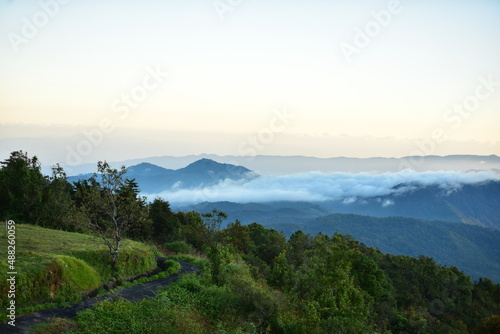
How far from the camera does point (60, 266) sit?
15.9m

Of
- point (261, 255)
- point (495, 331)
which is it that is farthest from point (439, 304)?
point (495, 331)

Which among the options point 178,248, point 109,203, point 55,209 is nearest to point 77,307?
point 109,203

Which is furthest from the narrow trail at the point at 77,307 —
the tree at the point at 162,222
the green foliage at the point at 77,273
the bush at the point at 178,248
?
the tree at the point at 162,222

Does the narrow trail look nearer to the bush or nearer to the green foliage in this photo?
the green foliage

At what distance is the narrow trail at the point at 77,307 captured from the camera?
11.6 m

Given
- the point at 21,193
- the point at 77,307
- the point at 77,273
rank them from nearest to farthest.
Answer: the point at 77,307, the point at 77,273, the point at 21,193

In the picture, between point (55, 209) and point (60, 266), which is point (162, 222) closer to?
point (55, 209)

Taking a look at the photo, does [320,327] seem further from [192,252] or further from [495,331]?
[192,252]

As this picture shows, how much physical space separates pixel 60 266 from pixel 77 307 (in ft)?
8.02

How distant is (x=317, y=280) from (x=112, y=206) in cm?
1308

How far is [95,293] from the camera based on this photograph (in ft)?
55.6

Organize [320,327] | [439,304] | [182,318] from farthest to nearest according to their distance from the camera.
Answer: [439,304], [320,327], [182,318]

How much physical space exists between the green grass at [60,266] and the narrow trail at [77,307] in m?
0.71

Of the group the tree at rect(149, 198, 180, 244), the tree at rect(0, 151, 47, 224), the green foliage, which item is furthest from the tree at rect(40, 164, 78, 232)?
the tree at rect(149, 198, 180, 244)
